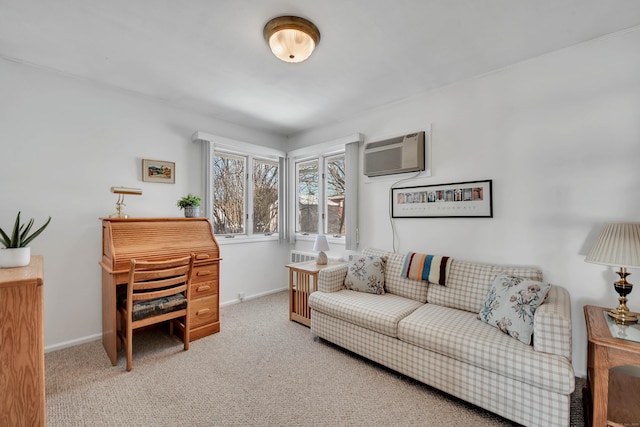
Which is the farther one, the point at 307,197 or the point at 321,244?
the point at 307,197

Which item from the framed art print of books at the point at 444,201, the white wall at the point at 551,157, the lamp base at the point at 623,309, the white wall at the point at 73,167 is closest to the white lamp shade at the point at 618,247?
the lamp base at the point at 623,309

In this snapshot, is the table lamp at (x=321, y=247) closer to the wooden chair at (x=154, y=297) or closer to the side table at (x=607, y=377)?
the wooden chair at (x=154, y=297)

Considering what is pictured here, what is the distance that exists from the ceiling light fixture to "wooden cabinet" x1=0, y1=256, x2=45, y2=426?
1904 millimetres

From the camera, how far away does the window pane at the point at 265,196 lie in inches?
163

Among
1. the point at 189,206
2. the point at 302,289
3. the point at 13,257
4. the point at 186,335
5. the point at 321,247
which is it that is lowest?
the point at 186,335

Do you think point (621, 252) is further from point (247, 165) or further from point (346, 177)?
point (247, 165)

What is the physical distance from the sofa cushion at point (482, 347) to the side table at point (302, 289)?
1.15 metres

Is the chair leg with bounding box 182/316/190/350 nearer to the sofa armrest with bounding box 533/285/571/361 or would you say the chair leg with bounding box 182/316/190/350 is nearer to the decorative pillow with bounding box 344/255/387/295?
the decorative pillow with bounding box 344/255/387/295

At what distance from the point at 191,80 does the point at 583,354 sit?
400 centimetres

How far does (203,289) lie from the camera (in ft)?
9.11

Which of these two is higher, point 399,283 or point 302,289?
point 399,283

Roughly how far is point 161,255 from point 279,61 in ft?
6.68

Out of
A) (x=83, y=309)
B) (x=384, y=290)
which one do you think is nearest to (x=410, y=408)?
(x=384, y=290)

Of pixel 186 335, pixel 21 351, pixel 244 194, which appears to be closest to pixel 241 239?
pixel 244 194
